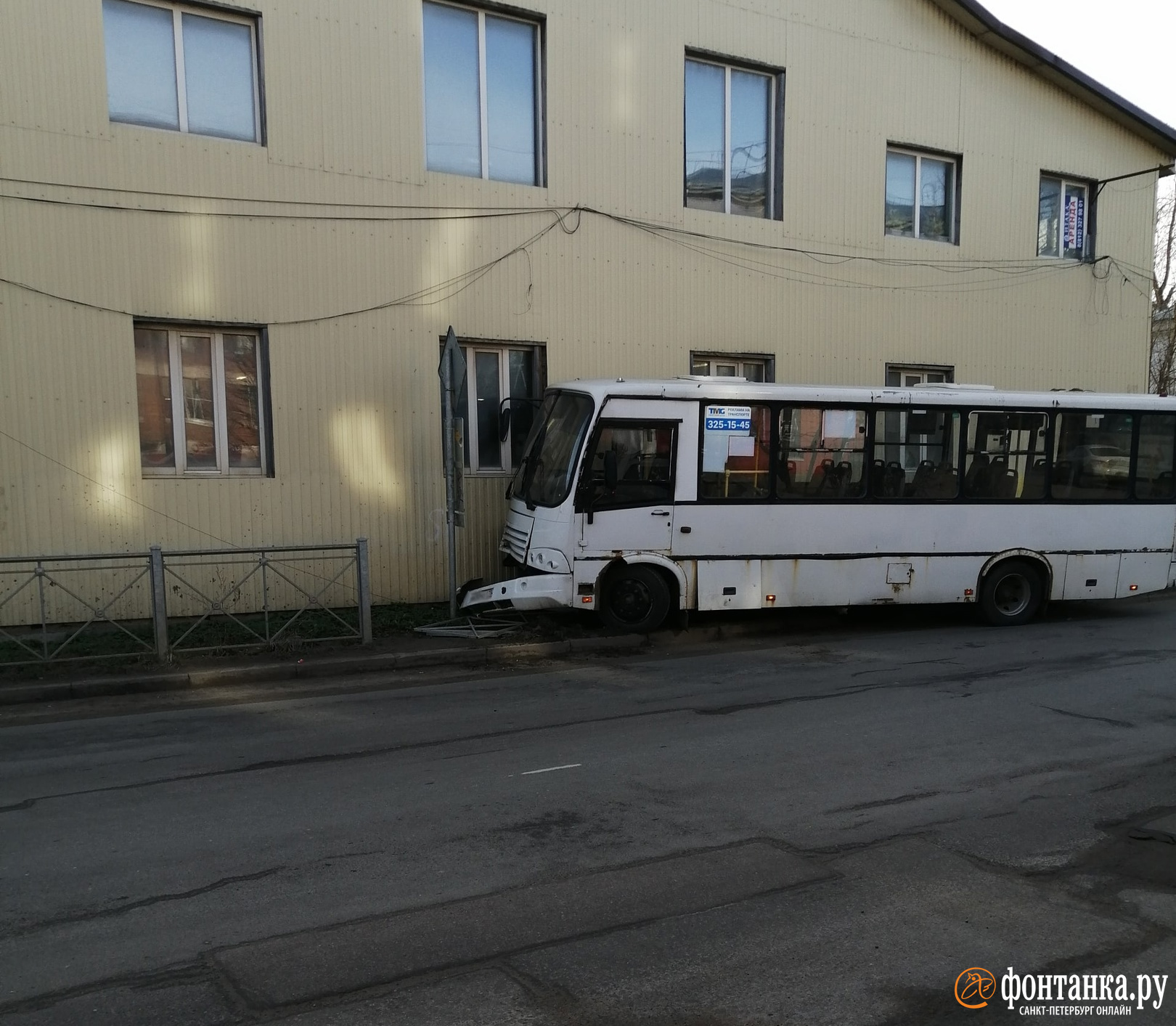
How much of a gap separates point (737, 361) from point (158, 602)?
9255 millimetres

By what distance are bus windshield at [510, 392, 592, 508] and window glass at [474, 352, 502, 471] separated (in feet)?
4.43

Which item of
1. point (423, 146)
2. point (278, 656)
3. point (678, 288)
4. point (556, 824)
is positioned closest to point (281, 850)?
point (556, 824)

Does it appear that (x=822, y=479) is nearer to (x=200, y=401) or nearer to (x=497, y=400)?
(x=497, y=400)

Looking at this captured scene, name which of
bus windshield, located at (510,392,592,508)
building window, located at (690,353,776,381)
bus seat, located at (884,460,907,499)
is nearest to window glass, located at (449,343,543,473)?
bus windshield, located at (510,392,592,508)

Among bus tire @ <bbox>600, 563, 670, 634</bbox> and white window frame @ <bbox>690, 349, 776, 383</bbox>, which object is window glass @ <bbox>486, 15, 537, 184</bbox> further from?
bus tire @ <bbox>600, 563, 670, 634</bbox>

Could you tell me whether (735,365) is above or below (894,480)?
above

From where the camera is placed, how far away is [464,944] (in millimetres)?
3990

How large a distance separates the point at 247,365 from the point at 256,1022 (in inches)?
368

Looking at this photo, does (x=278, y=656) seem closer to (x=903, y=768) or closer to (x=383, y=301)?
(x=383, y=301)

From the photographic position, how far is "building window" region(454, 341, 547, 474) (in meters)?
12.8

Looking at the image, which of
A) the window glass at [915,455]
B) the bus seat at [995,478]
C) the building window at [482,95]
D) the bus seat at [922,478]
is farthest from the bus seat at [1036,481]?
the building window at [482,95]

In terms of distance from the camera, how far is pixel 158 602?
9078 mm

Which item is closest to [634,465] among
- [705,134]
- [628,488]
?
[628,488]

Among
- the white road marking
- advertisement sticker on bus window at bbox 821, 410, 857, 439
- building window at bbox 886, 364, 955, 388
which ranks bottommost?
the white road marking
